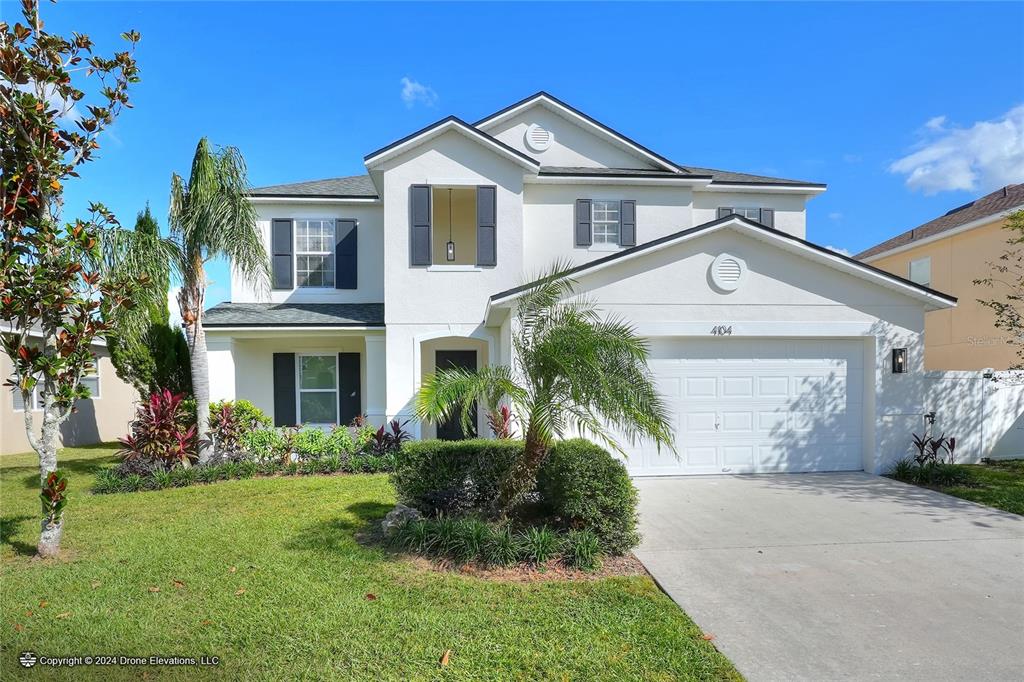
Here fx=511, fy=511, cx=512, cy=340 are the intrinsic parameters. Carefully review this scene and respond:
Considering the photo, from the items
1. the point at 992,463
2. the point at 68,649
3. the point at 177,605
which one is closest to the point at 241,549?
the point at 177,605

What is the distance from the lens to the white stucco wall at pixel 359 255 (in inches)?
530

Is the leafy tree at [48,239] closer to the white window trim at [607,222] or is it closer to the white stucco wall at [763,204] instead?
the white window trim at [607,222]

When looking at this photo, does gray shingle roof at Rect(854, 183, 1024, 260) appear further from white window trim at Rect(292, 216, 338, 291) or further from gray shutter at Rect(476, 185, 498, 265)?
white window trim at Rect(292, 216, 338, 291)

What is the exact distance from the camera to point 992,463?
1072 cm

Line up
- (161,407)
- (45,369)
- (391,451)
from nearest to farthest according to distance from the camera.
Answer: (45,369) → (161,407) → (391,451)

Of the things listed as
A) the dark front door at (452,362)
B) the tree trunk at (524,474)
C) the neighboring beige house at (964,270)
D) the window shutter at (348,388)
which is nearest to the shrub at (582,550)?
the tree trunk at (524,474)

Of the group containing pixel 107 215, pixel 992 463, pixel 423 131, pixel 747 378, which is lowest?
pixel 992 463

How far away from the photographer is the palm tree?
527 centimetres

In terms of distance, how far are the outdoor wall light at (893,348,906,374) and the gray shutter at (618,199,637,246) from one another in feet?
20.5

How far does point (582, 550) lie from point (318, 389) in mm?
9931

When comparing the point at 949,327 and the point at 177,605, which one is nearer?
the point at 177,605

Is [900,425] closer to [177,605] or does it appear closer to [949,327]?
[949,327]

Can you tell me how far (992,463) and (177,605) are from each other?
47.4 feet

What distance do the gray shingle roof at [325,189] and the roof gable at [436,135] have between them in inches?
80.1
